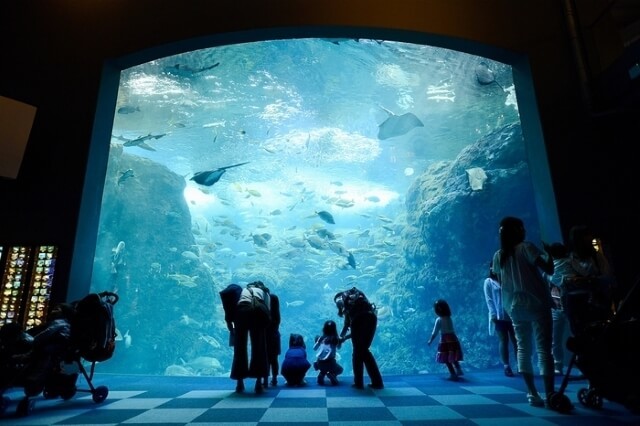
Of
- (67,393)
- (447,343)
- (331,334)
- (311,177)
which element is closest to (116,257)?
(311,177)

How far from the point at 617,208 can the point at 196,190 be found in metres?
31.0

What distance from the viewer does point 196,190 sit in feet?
102

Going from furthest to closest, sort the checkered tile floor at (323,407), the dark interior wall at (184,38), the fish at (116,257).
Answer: the fish at (116,257) → the dark interior wall at (184,38) → the checkered tile floor at (323,407)

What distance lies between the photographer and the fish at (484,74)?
45.4 ft

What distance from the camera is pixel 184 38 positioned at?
5.92 m

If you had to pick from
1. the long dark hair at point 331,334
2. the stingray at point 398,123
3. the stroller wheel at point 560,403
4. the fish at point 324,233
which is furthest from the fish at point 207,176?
the stroller wheel at point 560,403

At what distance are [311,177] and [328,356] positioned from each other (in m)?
25.4

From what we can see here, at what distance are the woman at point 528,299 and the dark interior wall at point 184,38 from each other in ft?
8.37

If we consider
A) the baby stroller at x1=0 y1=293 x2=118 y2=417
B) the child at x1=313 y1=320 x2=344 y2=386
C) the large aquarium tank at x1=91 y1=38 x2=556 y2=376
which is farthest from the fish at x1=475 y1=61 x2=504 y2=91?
the baby stroller at x1=0 y1=293 x2=118 y2=417

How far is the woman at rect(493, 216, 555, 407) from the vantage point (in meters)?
2.96

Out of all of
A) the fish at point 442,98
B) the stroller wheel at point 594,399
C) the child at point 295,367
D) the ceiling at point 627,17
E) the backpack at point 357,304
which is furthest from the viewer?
the fish at point 442,98

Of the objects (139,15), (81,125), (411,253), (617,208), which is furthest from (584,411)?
(411,253)

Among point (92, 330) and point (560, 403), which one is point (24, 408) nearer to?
point (92, 330)

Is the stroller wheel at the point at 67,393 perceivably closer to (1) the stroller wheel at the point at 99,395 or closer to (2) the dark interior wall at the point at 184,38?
(1) the stroller wheel at the point at 99,395
